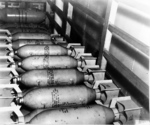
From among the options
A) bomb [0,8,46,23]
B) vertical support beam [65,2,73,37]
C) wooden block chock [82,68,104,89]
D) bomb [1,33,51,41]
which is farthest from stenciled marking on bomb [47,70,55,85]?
bomb [0,8,46,23]

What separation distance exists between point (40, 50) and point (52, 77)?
44 cm

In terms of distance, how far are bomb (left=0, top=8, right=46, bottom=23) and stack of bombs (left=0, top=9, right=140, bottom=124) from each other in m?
1.03

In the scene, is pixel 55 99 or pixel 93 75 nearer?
pixel 55 99

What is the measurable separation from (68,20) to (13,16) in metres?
1.00

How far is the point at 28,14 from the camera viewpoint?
305 cm

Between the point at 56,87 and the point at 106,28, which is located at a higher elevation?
the point at 106,28

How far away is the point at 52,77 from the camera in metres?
1.53

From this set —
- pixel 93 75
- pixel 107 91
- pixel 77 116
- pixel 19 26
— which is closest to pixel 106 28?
pixel 93 75

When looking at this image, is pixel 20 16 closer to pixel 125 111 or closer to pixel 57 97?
pixel 57 97

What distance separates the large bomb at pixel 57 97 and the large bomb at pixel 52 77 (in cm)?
14

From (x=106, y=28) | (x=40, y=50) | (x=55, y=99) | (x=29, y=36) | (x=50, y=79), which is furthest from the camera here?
(x=29, y=36)

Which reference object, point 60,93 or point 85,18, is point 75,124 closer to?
point 60,93

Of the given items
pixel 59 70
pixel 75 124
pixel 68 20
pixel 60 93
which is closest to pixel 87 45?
pixel 68 20

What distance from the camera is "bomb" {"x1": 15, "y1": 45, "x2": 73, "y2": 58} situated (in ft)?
6.11
